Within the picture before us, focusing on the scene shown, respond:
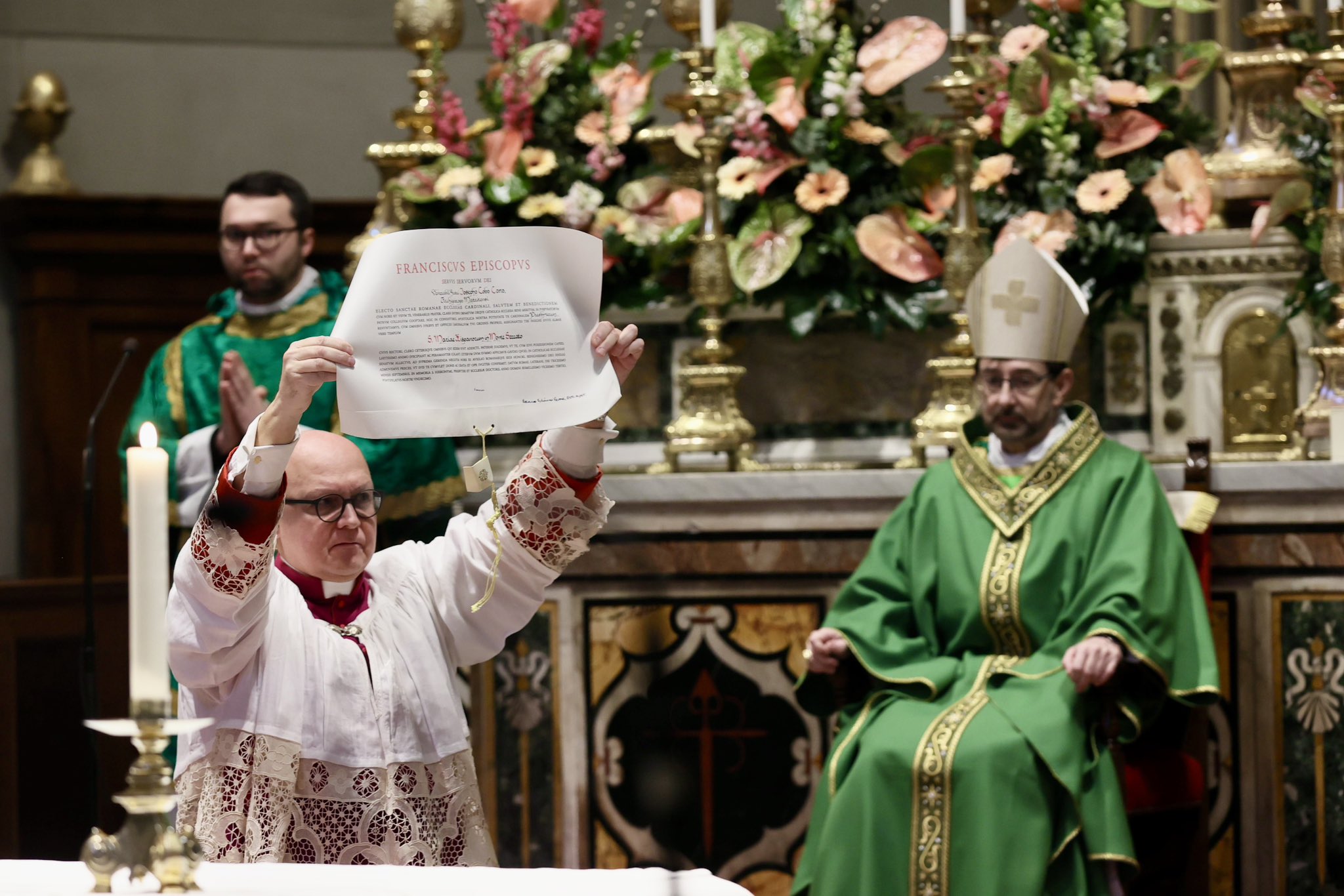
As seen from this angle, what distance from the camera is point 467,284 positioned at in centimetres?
240

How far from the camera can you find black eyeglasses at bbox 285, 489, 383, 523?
2.73 m

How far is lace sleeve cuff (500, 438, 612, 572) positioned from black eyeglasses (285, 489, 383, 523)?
20 cm

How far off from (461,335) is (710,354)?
7.38ft

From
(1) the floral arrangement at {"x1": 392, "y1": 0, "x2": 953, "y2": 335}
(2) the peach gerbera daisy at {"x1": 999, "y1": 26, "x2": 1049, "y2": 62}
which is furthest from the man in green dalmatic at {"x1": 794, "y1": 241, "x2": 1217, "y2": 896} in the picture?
(2) the peach gerbera daisy at {"x1": 999, "y1": 26, "x2": 1049, "y2": 62}

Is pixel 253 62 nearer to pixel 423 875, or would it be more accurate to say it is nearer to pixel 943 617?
pixel 943 617

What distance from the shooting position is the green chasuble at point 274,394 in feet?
14.6

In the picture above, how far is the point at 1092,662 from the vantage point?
3875 mm

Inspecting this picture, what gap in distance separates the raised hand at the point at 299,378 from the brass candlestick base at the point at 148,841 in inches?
28.2

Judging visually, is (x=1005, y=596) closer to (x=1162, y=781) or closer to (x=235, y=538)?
(x=1162, y=781)

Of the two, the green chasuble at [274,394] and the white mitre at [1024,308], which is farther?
the green chasuble at [274,394]

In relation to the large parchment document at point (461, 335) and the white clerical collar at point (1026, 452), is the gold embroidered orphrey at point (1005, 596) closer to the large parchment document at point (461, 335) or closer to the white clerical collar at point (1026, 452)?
the white clerical collar at point (1026, 452)

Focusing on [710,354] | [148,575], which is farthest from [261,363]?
[148,575]

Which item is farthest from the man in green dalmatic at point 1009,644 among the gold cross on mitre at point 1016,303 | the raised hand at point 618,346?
the raised hand at point 618,346

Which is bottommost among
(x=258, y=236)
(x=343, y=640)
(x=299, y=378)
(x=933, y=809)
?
(x=933, y=809)
